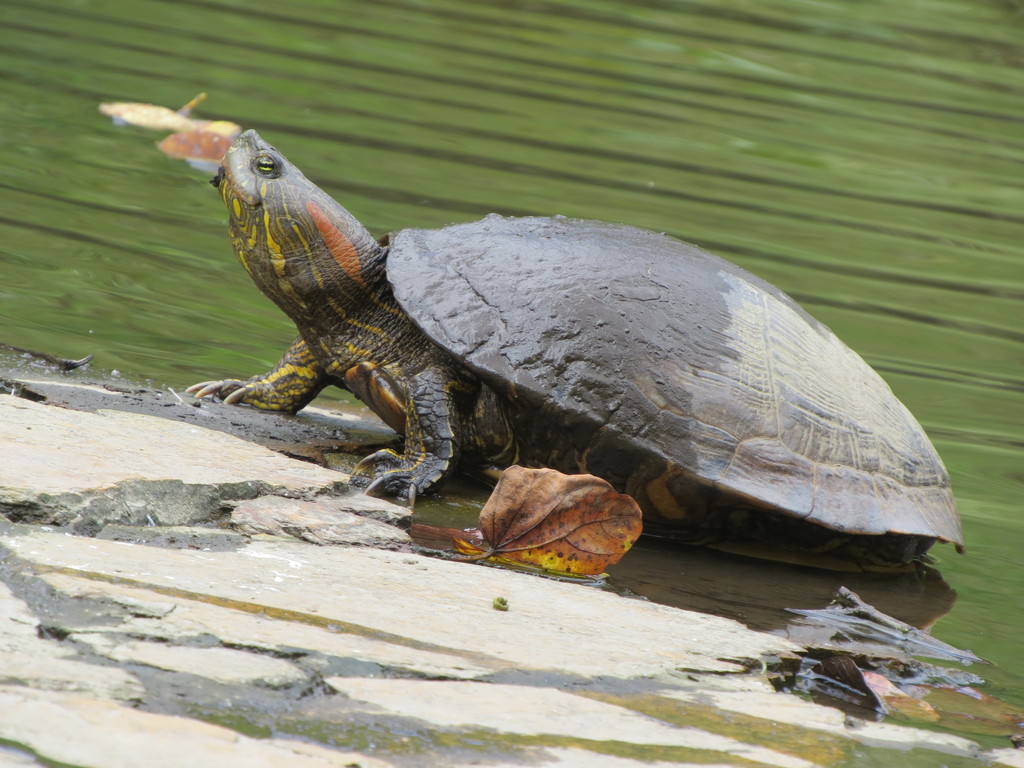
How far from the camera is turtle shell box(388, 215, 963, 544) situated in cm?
334

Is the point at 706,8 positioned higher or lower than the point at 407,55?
higher

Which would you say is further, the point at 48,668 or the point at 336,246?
the point at 336,246

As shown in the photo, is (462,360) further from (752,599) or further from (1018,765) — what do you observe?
(1018,765)

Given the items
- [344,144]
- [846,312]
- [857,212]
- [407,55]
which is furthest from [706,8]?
[846,312]

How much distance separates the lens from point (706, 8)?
13070mm

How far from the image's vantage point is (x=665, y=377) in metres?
3.38

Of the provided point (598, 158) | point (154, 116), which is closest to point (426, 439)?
point (154, 116)

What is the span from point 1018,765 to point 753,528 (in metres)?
1.41

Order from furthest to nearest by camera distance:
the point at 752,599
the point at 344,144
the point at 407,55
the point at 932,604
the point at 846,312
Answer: the point at 407,55, the point at 344,144, the point at 846,312, the point at 932,604, the point at 752,599

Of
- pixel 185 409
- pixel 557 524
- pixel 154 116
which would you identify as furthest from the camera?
pixel 154 116

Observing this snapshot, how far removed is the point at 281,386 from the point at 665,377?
1.39 meters

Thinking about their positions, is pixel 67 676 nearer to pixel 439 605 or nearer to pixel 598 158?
pixel 439 605

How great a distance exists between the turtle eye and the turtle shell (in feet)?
1.58

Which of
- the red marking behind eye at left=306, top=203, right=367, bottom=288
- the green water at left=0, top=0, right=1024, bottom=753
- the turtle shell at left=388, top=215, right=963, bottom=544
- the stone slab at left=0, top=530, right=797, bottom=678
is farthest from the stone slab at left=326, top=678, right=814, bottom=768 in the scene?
the red marking behind eye at left=306, top=203, right=367, bottom=288
